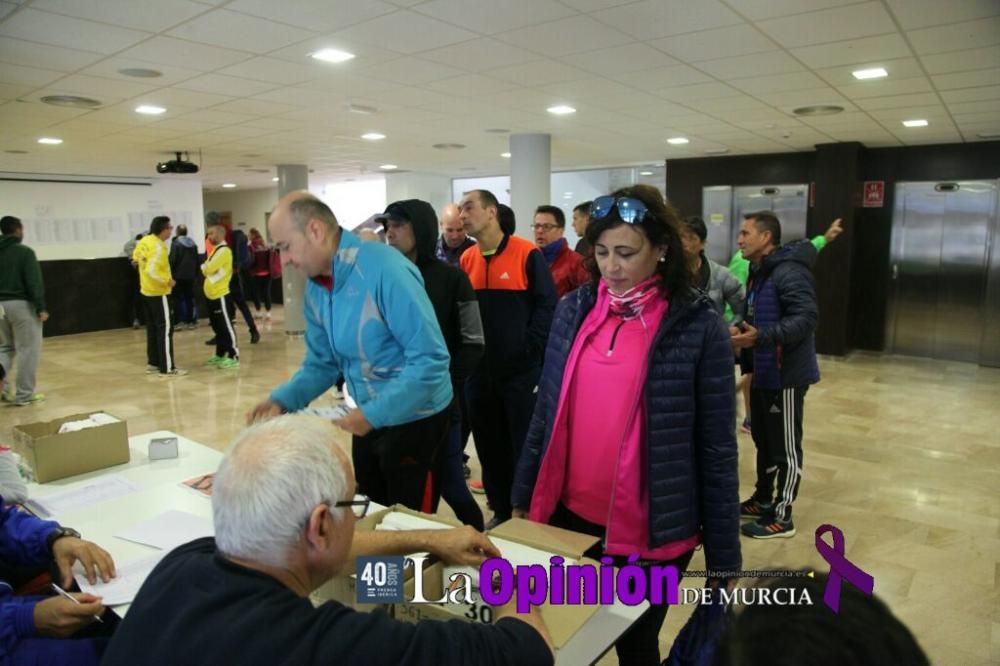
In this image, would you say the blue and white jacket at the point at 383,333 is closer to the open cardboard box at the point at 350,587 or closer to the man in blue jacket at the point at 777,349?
the open cardboard box at the point at 350,587

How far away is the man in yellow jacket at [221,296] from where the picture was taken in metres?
7.95

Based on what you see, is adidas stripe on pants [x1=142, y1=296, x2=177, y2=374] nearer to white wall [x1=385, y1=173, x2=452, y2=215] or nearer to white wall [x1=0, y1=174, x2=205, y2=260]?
white wall [x1=0, y1=174, x2=205, y2=260]

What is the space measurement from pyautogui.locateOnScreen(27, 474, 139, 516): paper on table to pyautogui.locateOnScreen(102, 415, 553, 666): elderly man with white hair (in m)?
1.15

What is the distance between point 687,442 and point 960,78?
197 inches

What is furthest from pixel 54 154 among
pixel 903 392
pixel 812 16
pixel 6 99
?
pixel 903 392

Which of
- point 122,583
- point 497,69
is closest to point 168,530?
point 122,583

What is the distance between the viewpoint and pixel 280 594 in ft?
3.13

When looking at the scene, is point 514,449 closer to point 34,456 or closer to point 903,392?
point 34,456

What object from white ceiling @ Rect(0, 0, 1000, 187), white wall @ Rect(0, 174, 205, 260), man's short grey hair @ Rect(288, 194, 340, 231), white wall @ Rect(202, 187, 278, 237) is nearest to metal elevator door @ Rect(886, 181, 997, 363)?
white ceiling @ Rect(0, 0, 1000, 187)

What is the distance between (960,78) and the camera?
16.3ft

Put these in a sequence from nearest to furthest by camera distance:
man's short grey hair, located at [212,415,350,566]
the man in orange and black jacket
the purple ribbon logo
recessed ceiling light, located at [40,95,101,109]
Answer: the purple ribbon logo
man's short grey hair, located at [212,415,350,566]
the man in orange and black jacket
recessed ceiling light, located at [40,95,101,109]

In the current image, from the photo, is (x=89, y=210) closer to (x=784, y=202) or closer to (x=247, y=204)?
(x=247, y=204)

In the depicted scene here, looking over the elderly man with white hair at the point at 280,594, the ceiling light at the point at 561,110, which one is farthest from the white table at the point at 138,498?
the ceiling light at the point at 561,110

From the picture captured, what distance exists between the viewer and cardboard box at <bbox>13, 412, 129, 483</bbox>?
2174 mm
